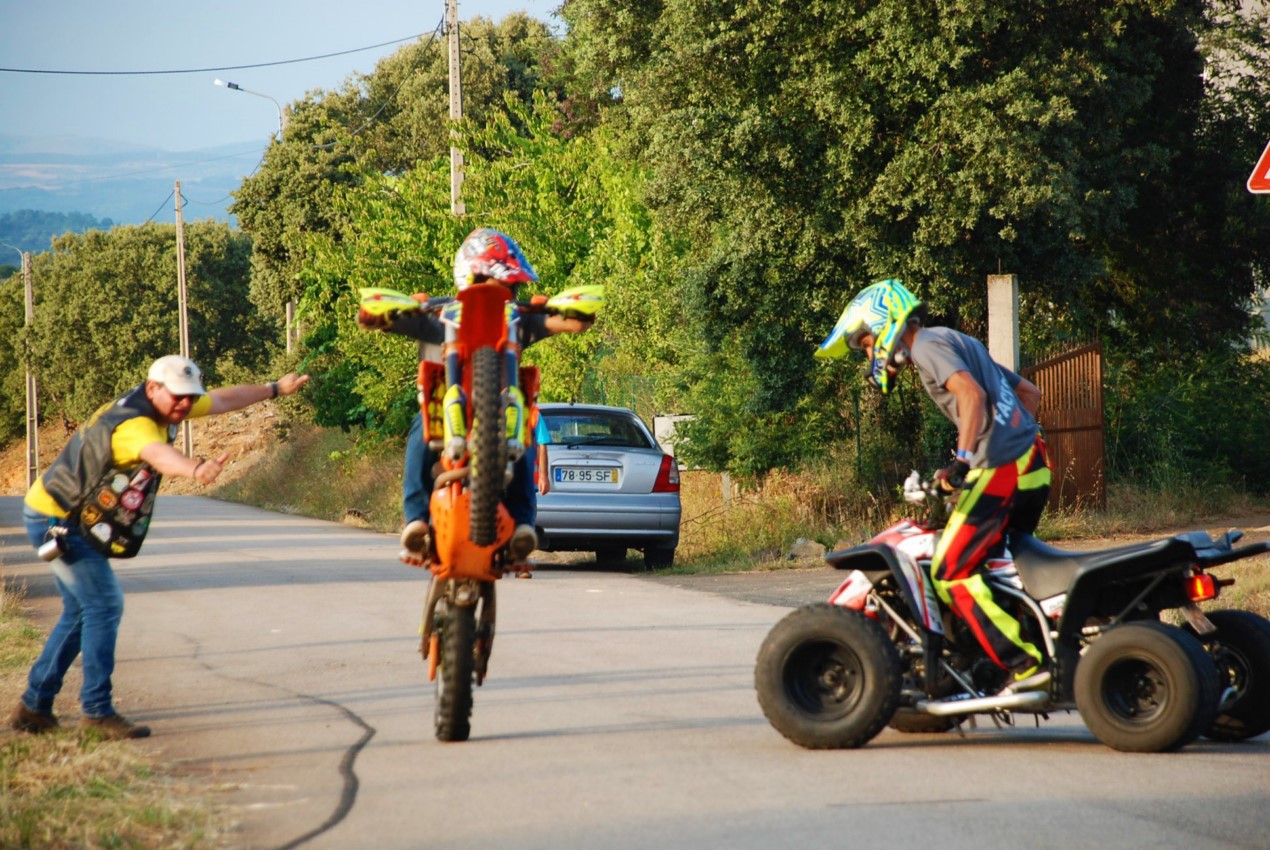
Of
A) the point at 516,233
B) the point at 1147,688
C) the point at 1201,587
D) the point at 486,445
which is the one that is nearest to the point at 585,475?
the point at 486,445

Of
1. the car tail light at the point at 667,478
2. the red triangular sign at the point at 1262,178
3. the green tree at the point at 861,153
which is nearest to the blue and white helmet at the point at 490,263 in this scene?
the red triangular sign at the point at 1262,178

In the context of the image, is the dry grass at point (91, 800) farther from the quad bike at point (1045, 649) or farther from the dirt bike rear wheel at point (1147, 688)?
the dirt bike rear wheel at point (1147, 688)

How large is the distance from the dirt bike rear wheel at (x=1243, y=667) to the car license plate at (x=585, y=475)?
8872mm

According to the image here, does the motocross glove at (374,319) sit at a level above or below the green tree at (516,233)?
below

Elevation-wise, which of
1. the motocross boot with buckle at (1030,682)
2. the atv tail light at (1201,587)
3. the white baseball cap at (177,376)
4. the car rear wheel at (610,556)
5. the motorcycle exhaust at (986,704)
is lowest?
the car rear wheel at (610,556)

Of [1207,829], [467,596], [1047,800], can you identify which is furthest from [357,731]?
[1207,829]

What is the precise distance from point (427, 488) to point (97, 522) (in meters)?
1.47

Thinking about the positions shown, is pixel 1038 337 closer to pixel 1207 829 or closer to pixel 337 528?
pixel 337 528

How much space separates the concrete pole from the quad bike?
9437 mm

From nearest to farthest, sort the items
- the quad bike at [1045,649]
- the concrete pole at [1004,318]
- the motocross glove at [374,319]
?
the quad bike at [1045,649], the motocross glove at [374,319], the concrete pole at [1004,318]

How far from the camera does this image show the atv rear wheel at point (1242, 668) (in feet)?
21.1

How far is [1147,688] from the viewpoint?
20.4 ft

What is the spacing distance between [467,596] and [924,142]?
35.8 ft

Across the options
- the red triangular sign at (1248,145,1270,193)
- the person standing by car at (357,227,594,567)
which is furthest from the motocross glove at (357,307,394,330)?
the red triangular sign at (1248,145,1270,193)
